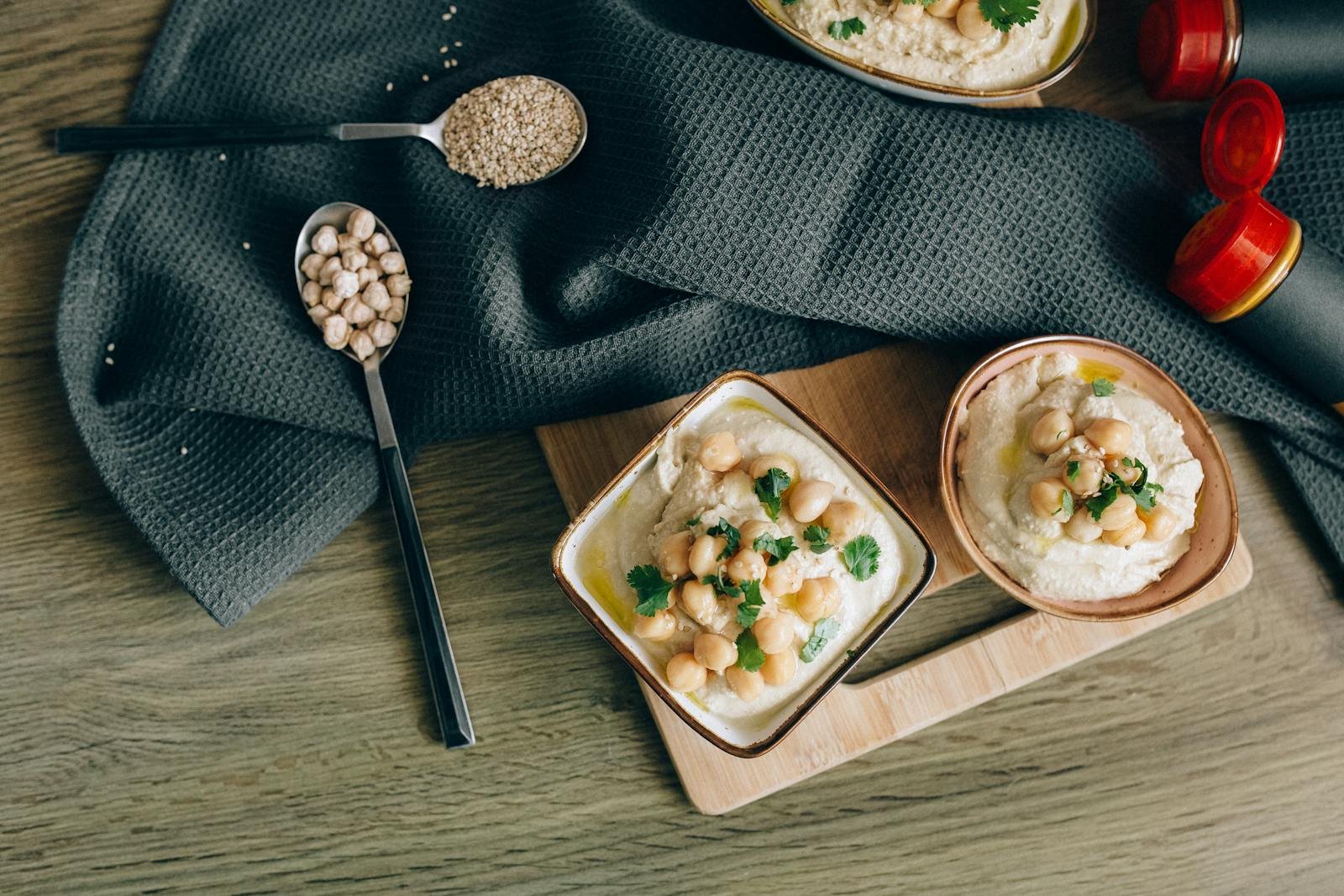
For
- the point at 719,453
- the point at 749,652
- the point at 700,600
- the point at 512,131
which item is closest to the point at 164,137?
the point at 512,131

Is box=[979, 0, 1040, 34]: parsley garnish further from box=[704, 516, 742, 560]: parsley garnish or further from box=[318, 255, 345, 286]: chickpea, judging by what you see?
box=[318, 255, 345, 286]: chickpea

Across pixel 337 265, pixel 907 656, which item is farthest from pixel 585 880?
pixel 337 265

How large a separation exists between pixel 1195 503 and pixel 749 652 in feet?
2.57

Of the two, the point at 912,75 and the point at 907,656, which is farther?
the point at 907,656

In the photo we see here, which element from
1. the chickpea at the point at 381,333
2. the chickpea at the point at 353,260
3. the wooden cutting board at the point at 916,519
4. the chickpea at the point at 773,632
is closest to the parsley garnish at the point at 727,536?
the chickpea at the point at 773,632

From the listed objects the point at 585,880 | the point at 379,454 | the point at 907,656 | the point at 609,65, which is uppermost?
the point at 609,65

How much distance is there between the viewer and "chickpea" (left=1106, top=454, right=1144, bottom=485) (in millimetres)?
1364

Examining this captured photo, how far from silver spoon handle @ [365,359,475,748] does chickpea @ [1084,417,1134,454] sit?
1109 millimetres

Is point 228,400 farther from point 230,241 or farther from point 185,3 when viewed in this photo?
point 185,3

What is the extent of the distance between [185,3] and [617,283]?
0.90 meters

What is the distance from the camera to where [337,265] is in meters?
1.58

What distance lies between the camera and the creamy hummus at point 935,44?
59.7 inches

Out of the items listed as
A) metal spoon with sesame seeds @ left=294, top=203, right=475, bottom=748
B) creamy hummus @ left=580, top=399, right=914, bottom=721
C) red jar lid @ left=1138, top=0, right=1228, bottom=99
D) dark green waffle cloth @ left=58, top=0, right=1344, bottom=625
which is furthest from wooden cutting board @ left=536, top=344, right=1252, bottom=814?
red jar lid @ left=1138, top=0, right=1228, bottom=99

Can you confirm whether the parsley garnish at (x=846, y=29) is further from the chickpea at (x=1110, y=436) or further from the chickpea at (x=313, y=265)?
the chickpea at (x=313, y=265)
